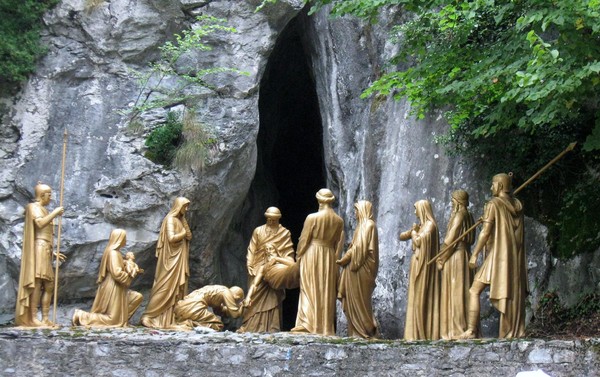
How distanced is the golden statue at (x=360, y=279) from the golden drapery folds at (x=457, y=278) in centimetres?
107

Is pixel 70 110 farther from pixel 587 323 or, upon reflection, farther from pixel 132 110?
pixel 587 323

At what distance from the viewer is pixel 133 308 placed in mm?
16922

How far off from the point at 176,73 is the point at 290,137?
5061 millimetres

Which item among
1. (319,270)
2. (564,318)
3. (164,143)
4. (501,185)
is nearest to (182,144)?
(164,143)

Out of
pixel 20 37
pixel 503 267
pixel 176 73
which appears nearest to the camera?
pixel 503 267

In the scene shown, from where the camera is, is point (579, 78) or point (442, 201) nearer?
point (579, 78)

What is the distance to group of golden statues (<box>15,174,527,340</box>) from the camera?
585 inches

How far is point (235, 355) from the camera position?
14500 mm

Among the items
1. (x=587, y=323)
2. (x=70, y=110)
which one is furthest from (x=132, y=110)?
(x=587, y=323)

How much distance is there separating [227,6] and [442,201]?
17.1 feet

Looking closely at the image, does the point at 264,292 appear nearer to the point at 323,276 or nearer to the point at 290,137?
the point at 323,276

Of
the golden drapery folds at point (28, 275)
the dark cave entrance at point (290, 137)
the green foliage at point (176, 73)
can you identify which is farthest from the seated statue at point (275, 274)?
the dark cave entrance at point (290, 137)

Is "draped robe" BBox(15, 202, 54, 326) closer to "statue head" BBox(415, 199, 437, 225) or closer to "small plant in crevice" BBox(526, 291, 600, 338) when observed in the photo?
"statue head" BBox(415, 199, 437, 225)

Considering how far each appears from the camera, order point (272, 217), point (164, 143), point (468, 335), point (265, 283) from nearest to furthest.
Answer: point (468, 335)
point (265, 283)
point (272, 217)
point (164, 143)
